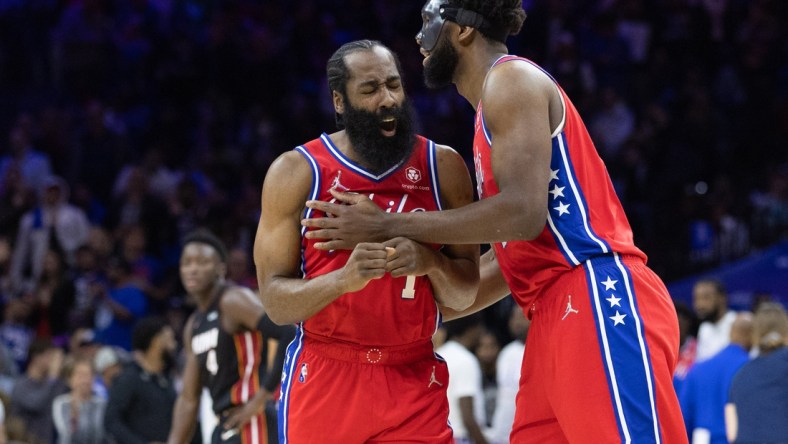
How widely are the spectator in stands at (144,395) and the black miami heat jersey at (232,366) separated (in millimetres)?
2243

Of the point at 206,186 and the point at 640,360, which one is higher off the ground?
the point at 206,186

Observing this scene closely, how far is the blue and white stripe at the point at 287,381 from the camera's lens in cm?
468

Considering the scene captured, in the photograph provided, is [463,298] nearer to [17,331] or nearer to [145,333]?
[145,333]

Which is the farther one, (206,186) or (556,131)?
(206,186)

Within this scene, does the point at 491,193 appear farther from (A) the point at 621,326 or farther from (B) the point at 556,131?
(A) the point at 621,326

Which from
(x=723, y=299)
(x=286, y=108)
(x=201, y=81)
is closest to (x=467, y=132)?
(x=286, y=108)

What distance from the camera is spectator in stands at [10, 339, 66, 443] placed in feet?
35.6

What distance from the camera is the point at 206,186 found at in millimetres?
14781

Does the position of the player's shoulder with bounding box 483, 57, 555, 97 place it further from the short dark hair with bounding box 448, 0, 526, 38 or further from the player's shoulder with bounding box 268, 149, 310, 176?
the player's shoulder with bounding box 268, 149, 310, 176

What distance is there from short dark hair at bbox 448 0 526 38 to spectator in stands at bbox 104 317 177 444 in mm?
5865

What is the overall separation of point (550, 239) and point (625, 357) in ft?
1.70

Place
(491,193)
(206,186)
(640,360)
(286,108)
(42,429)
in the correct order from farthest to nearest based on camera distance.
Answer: (286,108), (206,186), (42,429), (491,193), (640,360)

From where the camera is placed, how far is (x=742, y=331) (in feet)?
31.0

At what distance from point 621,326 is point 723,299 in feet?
23.8
